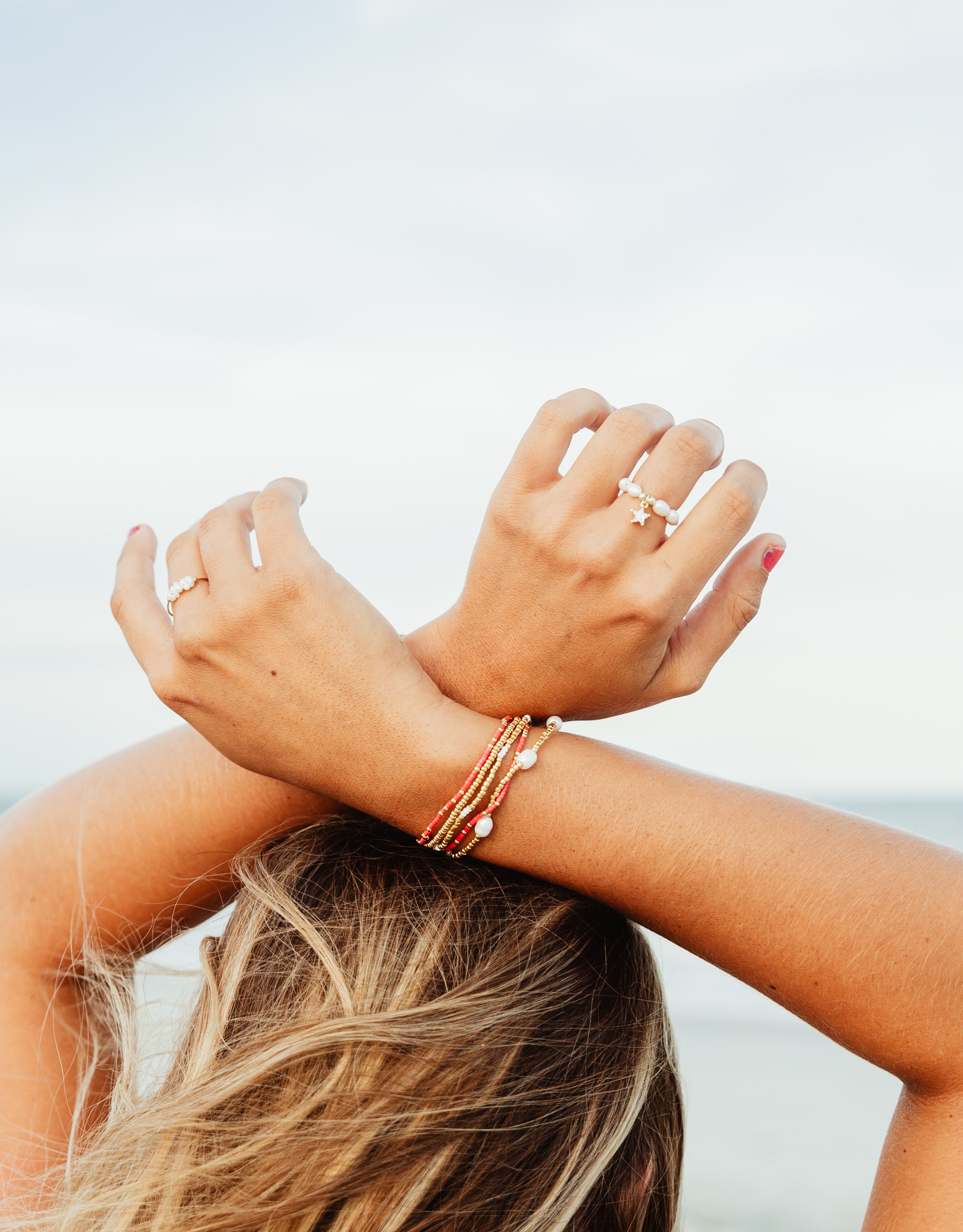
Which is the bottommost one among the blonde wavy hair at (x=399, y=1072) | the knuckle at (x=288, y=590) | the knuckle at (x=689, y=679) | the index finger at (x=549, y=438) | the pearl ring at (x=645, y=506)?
the blonde wavy hair at (x=399, y=1072)

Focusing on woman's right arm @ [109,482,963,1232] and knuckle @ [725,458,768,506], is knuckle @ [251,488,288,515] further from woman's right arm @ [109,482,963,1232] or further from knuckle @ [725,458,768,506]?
knuckle @ [725,458,768,506]

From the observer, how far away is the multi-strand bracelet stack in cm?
128

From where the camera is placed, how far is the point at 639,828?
1.25 meters

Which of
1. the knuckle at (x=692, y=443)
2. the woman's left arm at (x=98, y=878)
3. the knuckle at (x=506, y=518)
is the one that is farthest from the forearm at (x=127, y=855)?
the knuckle at (x=692, y=443)

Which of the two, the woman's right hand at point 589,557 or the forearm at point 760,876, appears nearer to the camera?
the forearm at point 760,876

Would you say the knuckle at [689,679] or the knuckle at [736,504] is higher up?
the knuckle at [736,504]

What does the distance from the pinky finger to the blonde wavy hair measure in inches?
13.2

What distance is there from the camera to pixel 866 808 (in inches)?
1047

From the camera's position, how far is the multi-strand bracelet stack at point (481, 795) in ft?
4.19

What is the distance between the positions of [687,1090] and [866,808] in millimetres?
20016

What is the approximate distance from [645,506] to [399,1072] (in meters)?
0.74

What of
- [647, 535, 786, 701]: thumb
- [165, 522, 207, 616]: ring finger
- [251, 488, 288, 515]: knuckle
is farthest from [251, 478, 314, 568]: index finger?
[647, 535, 786, 701]: thumb

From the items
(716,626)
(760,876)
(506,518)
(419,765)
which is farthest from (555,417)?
(760,876)

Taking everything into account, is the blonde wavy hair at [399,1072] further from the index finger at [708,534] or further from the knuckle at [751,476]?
the knuckle at [751,476]
